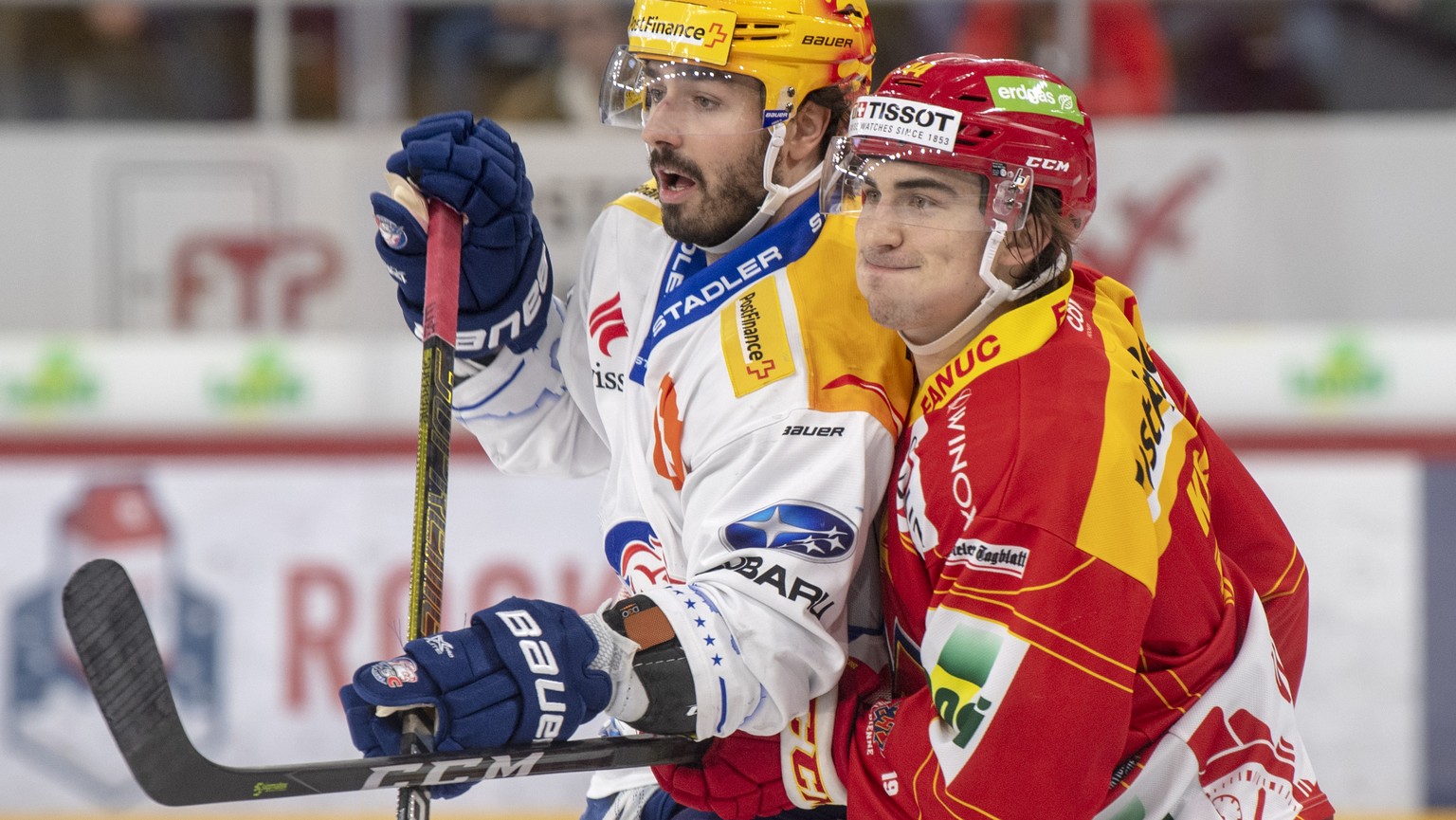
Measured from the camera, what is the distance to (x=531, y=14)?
5.06m

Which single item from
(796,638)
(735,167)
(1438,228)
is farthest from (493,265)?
(1438,228)

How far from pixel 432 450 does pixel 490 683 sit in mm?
432

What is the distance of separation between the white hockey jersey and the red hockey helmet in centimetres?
21

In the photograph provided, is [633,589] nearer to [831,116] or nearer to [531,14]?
[831,116]

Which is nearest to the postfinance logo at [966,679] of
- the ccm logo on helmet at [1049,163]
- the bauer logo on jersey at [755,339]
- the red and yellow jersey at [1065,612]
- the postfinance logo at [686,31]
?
the red and yellow jersey at [1065,612]

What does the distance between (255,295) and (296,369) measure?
10.2 inches

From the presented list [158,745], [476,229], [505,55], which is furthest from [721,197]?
[505,55]

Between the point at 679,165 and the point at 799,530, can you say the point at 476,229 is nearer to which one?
the point at 679,165

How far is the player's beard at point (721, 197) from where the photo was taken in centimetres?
229

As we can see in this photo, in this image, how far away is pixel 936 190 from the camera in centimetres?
208

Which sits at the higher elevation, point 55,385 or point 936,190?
point 936,190

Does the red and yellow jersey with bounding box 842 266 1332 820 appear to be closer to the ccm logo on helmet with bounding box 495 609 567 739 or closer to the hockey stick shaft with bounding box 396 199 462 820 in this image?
the ccm logo on helmet with bounding box 495 609 567 739

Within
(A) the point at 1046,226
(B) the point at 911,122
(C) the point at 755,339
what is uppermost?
(B) the point at 911,122

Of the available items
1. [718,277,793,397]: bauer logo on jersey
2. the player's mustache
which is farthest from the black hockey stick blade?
the player's mustache
